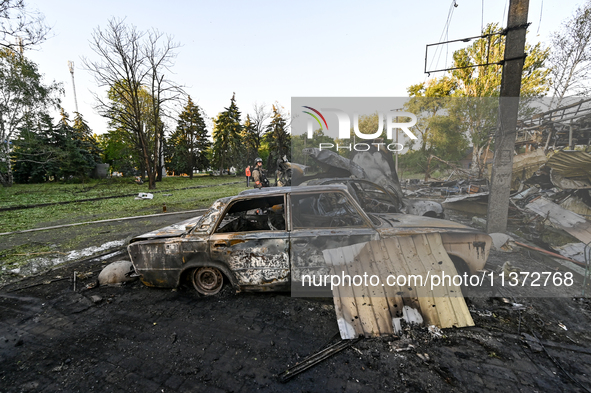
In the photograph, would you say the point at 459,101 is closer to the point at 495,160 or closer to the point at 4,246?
the point at 495,160

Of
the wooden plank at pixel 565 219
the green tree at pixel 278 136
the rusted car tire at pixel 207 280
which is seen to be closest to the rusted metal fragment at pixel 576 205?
the wooden plank at pixel 565 219

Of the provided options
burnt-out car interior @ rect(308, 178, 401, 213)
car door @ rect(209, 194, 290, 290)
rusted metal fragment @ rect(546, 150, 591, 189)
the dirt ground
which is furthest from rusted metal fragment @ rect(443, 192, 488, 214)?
car door @ rect(209, 194, 290, 290)

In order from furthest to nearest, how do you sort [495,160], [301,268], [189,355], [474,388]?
[495,160] < [301,268] < [189,355] < [474,388]

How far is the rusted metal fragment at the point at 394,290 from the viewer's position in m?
2.39

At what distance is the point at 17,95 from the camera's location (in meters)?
16.0

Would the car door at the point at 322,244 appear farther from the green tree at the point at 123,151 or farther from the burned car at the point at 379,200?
the green tree at the point at 123,151

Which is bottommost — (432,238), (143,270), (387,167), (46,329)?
(46,329)

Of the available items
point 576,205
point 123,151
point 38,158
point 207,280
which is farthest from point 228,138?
point 576,205

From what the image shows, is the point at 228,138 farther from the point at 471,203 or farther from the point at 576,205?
the point at 576,205

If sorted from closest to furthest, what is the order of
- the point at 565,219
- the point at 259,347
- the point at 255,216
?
1. the point at 259,347
2. the point at 255,216
3. the point at 565,219

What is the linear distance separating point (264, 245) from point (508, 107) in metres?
5.24

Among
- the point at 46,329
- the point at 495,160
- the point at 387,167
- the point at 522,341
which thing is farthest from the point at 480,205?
the point at 46,329

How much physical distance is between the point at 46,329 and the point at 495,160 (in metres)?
7.54

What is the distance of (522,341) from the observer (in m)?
2.20
